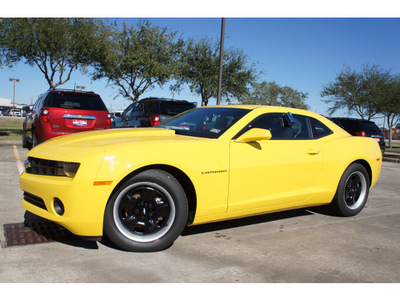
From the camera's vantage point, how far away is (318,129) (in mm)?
4660

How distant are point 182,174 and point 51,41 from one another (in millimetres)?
15275

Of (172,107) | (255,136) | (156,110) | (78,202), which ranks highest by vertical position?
Answer: (172,107)

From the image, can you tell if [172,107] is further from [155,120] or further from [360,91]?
[360,91]

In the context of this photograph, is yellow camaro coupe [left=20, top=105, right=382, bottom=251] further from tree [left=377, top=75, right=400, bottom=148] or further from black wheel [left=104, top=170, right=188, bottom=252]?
tree [left=377, top=75, right=400, bottom=148]

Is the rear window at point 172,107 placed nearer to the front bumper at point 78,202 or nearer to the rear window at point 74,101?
the rear window at point 74,101

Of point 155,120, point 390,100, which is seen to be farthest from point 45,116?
point 390,100

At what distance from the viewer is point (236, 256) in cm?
327

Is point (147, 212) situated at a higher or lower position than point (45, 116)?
lower

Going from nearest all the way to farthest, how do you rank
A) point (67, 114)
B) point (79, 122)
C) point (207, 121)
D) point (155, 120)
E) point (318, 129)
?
point (207, 121) < point (318, 129) < point (67, 114) < point (79, 122) < point (155, 120)

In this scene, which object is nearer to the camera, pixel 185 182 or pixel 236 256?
pixel 236 256

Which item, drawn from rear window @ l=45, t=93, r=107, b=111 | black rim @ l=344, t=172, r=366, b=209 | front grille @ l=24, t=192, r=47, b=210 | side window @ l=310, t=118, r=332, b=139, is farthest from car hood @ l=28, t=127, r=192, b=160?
rear window @ l=45, t=93, r=107, b=111

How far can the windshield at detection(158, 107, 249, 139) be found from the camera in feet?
12.9

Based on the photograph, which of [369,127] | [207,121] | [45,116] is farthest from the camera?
[369,127]
